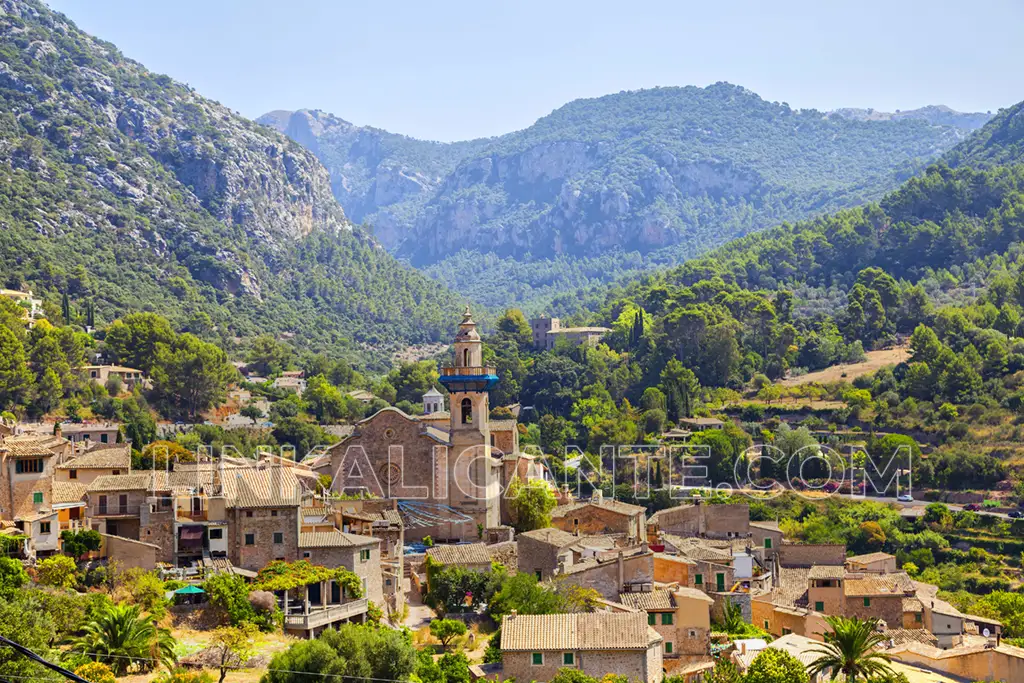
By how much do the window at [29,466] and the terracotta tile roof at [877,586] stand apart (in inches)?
1082

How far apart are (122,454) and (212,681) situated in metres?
14.7

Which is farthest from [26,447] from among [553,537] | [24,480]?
[553,537]

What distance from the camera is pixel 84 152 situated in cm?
14112

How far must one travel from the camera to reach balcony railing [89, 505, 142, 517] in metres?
38.0

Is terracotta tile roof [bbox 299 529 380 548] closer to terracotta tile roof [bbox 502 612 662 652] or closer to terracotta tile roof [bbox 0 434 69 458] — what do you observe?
terracotta tile roof [bbox 502 612 662 652]

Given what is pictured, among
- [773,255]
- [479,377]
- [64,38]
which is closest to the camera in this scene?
[479,377]

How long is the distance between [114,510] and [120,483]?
2.93ft

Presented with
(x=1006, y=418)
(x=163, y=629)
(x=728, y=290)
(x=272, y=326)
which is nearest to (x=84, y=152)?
(x=272, y=326)

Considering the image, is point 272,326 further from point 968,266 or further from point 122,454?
point 122,454

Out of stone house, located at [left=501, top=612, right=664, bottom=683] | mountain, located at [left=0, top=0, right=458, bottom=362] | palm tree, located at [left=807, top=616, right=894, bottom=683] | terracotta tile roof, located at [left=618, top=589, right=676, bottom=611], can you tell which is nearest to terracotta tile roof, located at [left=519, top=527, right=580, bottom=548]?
terracotta tile roof, located at [left=618, top=589, right=676, bottom=611]

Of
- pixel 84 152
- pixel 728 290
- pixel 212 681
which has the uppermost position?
pixel 84 152

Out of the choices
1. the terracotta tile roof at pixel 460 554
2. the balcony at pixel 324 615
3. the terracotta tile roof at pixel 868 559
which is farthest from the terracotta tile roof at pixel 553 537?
the terracotta tile roof at pixel 868 559

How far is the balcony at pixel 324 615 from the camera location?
3606cm

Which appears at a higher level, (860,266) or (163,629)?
(860,266)
